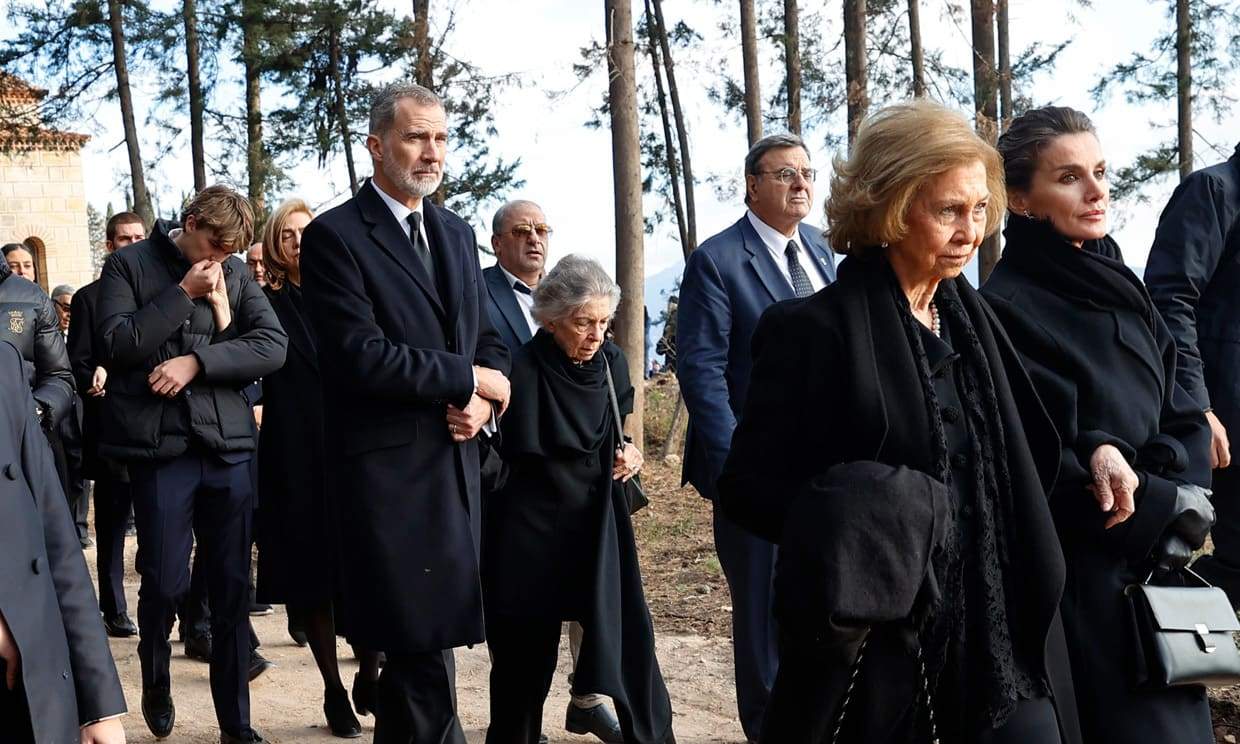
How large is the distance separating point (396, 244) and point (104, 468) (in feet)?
13.8

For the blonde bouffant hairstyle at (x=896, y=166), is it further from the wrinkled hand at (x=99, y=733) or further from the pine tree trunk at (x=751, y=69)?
the pine tree trunk at (x=751, y=69)

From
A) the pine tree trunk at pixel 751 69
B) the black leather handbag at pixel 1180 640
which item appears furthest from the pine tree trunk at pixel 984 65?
the black leather handbag at pixel 1180 640

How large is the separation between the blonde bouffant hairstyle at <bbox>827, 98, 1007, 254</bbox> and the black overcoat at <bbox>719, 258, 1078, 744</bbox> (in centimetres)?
9

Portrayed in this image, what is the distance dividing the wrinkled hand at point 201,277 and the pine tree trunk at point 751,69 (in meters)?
14.3

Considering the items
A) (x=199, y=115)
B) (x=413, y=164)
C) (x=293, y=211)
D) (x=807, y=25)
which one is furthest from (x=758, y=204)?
(x=199, y=115)

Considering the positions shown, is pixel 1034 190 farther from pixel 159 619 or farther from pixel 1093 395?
pixel 159 619

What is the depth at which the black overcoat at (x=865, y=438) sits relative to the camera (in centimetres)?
289

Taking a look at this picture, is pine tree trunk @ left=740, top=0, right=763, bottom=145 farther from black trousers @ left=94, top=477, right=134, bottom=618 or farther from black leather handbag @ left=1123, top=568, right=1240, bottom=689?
black leather handbag @ left=1123, top=568, right=1240, bottom=689

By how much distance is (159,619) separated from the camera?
A: 18.2 ft

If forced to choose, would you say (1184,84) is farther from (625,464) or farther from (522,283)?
(625,464)

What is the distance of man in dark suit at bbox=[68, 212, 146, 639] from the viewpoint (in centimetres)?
718

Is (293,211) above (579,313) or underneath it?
above

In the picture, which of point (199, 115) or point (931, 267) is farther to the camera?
point (199, 115)

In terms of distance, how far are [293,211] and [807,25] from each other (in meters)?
16.8
